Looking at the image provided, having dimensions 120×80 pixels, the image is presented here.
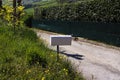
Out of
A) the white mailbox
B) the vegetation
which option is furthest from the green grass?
the white mailbox

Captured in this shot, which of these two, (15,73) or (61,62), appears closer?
(15,73)

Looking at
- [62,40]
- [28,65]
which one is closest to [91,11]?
[62,40]

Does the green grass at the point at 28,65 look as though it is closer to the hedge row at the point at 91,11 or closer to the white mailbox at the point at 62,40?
the white mailbox at the point at 62,40

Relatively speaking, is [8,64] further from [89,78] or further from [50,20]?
[50,20]

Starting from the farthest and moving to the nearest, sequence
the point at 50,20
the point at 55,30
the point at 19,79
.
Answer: the point at 50,20, the point at 55,30, the point at 19,79

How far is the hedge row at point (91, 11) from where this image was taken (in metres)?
24.0

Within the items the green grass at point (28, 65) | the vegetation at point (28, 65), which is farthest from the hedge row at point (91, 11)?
the green grass at point (28, 65)

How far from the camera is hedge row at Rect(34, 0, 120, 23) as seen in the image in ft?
78.8

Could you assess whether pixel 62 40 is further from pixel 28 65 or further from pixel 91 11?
pixel 91 11

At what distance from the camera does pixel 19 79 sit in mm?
8172

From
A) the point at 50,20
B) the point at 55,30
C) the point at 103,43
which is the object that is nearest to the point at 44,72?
the point at 103,43

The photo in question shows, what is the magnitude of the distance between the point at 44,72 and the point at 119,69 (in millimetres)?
5690

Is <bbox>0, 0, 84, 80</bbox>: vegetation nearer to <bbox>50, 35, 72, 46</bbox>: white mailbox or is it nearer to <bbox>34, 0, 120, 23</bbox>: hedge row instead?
<bbox>50, 35, 72, 46</bbox>: white mailbox

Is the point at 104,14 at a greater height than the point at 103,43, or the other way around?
the point at 104,14
